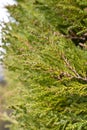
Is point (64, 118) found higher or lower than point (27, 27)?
lower

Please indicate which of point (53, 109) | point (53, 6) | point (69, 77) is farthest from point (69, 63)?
point (53, 6)

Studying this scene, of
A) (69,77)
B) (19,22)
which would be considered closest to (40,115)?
(69,77)

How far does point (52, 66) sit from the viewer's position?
12.6 feet

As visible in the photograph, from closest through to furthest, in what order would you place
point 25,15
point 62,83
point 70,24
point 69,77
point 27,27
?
point 69,77 → point 62,83 → point 70,24 → point 27,27 → point 25,15

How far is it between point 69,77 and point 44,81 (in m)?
0.49

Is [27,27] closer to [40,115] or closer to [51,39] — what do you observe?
[51,39]

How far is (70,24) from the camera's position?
4.38m

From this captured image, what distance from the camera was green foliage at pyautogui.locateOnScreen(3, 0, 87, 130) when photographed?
382cm

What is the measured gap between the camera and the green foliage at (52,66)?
3.82 m

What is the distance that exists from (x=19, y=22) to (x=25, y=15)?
16 centimetres


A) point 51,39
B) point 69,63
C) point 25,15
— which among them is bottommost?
point 69,63

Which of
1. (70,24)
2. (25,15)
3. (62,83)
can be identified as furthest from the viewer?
(25,15)

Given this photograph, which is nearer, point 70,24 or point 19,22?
point 70,24

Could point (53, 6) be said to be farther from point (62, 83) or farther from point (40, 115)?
point (40, 115)
